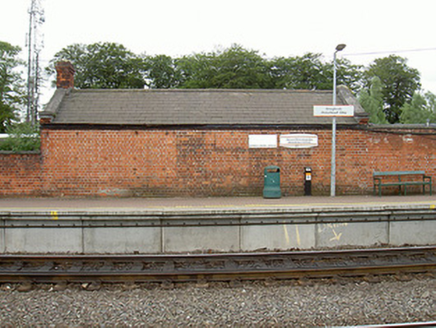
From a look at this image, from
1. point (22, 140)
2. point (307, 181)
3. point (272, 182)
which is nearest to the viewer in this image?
point (272, 182)

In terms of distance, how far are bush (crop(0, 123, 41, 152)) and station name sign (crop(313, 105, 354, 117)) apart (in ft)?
36.7

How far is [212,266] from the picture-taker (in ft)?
23.0

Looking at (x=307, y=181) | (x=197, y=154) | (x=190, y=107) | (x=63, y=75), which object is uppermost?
(x=63, y=75)

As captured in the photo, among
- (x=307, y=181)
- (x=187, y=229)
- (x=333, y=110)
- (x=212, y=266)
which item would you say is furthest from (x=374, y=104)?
(x=212, y=266)

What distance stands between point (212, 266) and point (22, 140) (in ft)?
35.9

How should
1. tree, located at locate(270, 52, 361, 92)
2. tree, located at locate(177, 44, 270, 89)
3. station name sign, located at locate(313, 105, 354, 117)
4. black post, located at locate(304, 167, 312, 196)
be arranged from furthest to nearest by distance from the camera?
tree, located at locate(270, 52, 361, 92) → tree, located at locate(177, 44, 270, 89) → black post, located at locate(304, 167, 312, 196) → station name sign, located at locate(313, 105, 354, 117)

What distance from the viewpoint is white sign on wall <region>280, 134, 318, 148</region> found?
13734 millimetres

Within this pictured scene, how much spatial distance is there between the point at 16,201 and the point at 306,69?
149ft

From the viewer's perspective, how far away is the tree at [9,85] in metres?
48.1

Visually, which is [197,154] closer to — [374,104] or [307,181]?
[307,181]

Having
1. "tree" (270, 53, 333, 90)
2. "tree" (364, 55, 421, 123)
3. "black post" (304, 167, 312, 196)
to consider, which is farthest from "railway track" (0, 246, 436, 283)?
"tree" (364, 55, 421, 123)

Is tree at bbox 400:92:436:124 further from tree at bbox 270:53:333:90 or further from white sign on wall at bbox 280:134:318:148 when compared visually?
white sign on wall at bbox 280:134:318:148

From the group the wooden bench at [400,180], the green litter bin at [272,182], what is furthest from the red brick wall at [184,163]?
the green litter bin at [272,182]

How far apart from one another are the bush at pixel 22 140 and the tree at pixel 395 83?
2448 inches
